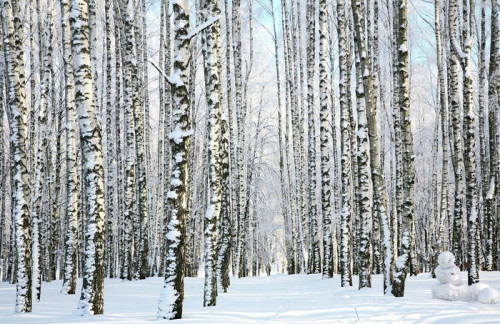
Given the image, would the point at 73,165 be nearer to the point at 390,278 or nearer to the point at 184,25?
the point at 184,25

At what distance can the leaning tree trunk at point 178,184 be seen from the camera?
588 centimetres

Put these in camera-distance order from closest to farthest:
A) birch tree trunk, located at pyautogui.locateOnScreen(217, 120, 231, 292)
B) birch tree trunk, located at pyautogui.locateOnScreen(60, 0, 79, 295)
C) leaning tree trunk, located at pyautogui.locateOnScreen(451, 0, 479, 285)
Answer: leaning tree trunk, located at pyautogui.locateOnScreen(451, 0, 479, 285), birch tree trunk, located at pyautogui.locateOnScreen(60, 0, 79, 295), birch tree trunk, located at pyautogui.locateOnScreen(217, 120, 231, 292)

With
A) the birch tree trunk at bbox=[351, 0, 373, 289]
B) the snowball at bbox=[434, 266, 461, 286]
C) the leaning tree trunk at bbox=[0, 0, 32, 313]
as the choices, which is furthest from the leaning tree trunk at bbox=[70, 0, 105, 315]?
the snowball at bbox=[434, 266, 461, 286]

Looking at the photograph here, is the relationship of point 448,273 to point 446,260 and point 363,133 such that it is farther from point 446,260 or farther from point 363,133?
point 363,133

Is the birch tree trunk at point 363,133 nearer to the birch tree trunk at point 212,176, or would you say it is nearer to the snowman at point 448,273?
the snowman at point 448,273

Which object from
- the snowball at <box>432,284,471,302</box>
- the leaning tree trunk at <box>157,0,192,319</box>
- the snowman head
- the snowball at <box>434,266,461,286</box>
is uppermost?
the leaning tree trunk at <box>157,0,192,319</box>

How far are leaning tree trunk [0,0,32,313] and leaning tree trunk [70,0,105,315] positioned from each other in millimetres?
1972

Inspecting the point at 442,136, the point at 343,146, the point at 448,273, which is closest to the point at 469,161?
the point at 448,273

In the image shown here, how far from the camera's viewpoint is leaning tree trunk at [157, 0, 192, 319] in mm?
5875

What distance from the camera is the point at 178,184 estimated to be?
6.05 m

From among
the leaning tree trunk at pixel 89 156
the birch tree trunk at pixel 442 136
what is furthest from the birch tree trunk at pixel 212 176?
the birch tree trunk at pixel 442 136

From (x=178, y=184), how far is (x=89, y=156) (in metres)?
1.69

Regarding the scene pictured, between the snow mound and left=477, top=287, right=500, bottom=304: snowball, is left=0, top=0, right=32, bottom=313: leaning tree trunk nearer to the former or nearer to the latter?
the snow mound

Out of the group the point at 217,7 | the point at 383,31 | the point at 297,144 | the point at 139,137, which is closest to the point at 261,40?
the point at 383,31
